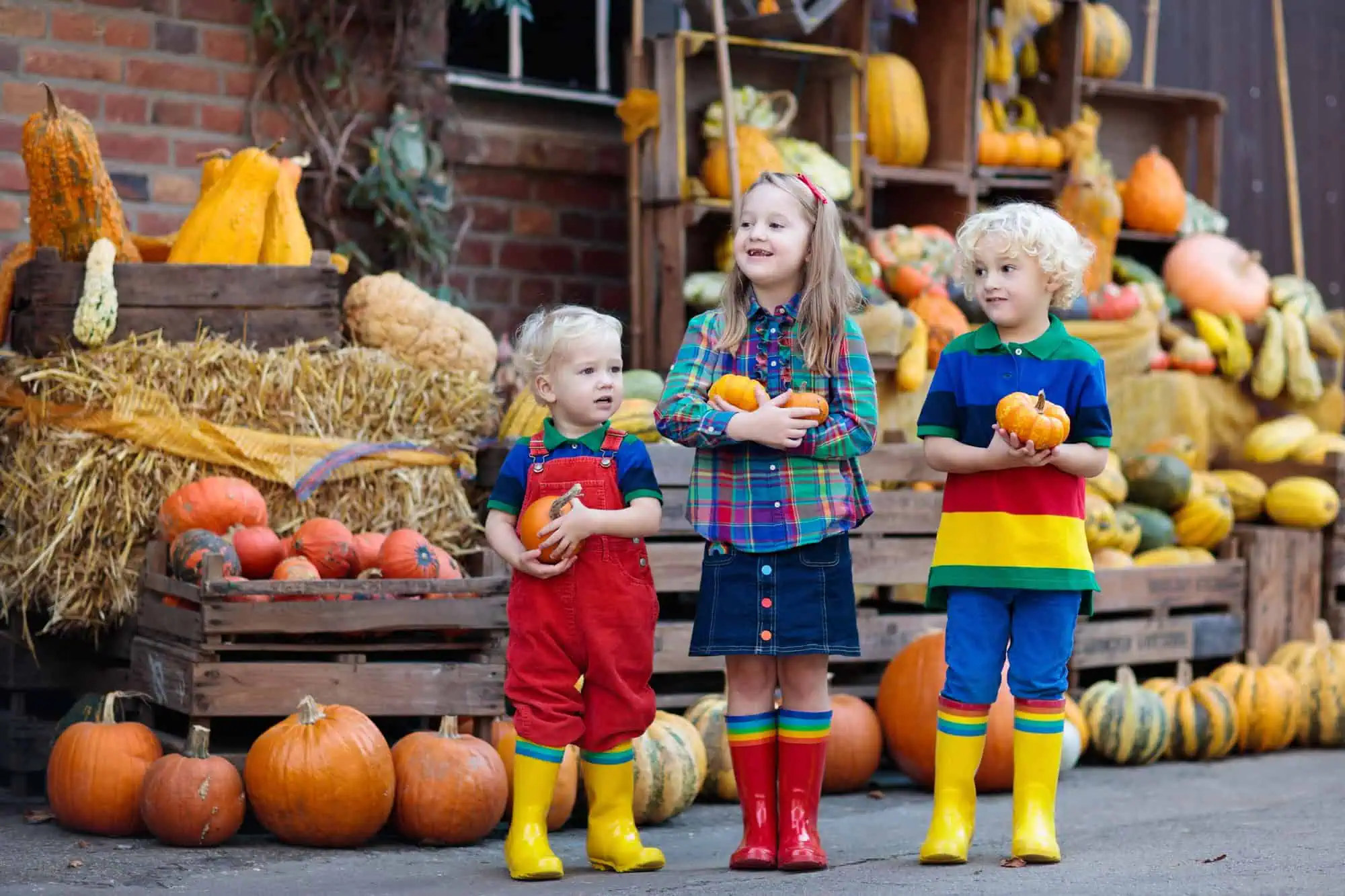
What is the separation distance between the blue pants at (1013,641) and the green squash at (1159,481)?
9.66 ft

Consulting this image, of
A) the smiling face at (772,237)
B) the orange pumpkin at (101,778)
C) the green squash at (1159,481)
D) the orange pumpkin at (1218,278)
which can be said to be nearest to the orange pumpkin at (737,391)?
the smiling face at (772,237)

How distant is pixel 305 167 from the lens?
6.20 m

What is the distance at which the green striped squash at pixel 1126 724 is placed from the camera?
18.1ft

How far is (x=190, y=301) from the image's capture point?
4.96m

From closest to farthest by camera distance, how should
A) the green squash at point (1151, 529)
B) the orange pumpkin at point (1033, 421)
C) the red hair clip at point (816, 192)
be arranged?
the orange pumpkin at point (1033, 421) < the red hair clip at point (816, 192) < the green squash at point (1151, 529)

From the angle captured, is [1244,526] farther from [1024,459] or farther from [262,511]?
[262,511]

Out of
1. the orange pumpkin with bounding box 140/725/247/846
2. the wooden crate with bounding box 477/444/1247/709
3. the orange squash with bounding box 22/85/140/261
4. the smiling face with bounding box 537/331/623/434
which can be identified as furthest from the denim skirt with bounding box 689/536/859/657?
the orange squash with bounding box 22/85/140/261

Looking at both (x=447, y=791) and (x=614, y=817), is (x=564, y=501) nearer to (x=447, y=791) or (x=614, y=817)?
(x=614, y=817)

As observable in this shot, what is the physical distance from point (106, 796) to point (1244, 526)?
4426mm

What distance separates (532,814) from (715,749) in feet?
4.03

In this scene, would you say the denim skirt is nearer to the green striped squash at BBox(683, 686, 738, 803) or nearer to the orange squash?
the green striped squash at BBox(683, 686, 738, 803)

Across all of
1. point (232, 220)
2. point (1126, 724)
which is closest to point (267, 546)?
point (232, 220)

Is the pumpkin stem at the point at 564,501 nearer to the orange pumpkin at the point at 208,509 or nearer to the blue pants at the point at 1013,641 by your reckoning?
the blue pants at the point at 1013,641

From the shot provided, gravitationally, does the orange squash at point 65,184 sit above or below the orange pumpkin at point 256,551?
above
